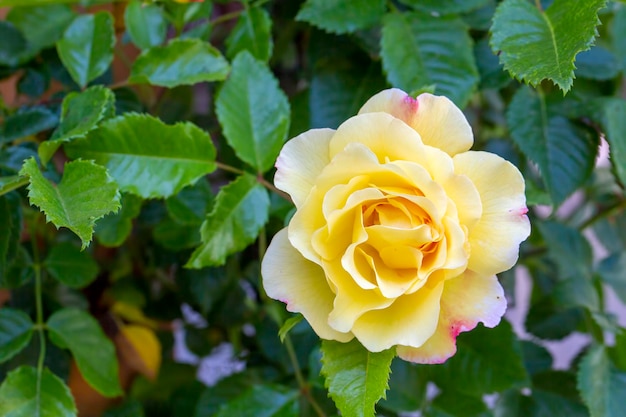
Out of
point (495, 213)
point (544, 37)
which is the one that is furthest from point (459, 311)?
point (544, 37)

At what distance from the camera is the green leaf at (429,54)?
1.27ft

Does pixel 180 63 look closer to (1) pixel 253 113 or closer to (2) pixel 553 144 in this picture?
(1) pixel 253 113

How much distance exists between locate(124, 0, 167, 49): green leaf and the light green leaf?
0.10m

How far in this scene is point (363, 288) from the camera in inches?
10.1

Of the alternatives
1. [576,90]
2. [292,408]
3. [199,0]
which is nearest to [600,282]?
[576,90]

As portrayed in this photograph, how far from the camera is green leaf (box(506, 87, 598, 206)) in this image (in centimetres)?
41

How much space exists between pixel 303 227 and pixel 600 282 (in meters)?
0.39

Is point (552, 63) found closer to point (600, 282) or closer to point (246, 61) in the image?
point (246, 61)

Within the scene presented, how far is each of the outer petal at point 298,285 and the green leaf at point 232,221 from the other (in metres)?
0.07

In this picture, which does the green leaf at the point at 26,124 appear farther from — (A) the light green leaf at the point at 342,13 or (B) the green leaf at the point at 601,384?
(B) the green leaf at the point at 601,384

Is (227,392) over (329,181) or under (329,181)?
under

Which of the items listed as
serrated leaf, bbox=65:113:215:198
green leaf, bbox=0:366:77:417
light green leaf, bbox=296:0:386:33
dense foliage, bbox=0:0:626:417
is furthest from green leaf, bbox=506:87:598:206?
green leaf, bbox=0:366:77:417

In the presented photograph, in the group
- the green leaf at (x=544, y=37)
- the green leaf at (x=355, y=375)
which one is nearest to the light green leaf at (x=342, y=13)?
the green leaf at (x=544, y=37)

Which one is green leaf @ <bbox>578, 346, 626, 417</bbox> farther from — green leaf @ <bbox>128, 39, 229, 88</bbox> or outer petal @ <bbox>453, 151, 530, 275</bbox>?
green leaf @ <bbox>128, 39, 229, 88</bbox>
